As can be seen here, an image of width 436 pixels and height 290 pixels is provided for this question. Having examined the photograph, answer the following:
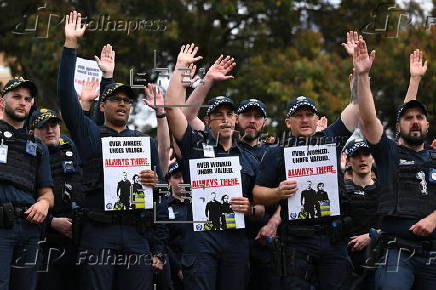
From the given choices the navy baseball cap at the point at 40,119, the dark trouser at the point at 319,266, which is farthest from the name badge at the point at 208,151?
the navy baseball cap at the point at 40,119

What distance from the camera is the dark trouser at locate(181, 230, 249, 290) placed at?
26.7 feet

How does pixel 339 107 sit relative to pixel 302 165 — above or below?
above

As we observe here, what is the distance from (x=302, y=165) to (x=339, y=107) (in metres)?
8.54

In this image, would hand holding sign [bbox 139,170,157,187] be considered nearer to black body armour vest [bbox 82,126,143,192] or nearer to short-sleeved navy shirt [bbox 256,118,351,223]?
black body armour vest [bbox 82,126,143,192]

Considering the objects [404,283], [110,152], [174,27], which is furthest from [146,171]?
[174,27]

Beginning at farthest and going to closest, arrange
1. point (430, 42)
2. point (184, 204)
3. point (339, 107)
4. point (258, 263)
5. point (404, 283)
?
point (430, 42) → point (339, 107) → point (184, 204) → point (258, 263) → point (404, 283)

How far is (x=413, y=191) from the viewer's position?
806 centimetres

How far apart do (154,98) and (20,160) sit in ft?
4.94

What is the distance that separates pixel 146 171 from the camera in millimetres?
8320

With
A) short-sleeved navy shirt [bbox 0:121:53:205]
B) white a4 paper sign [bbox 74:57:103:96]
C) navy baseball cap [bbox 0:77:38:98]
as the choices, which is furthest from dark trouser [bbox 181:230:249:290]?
white a4 paper sign [bbox 74:57:103:96]

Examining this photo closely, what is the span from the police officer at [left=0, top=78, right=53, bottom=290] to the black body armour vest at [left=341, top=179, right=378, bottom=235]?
9.85 ft

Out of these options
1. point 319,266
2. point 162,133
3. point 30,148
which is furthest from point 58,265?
point 319,266

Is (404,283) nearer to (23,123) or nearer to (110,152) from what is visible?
(110,152)

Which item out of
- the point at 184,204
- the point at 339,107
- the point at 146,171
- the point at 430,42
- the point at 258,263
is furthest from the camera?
the point at 430,42
